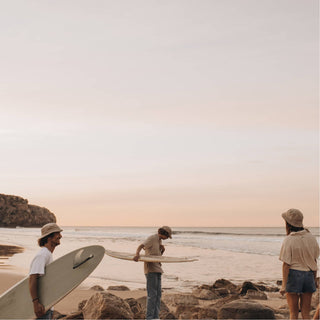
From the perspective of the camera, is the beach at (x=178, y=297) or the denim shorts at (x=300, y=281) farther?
the beach at (x=178, y=297)

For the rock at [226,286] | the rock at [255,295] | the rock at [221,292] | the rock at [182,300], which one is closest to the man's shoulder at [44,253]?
the rock at [182,300]

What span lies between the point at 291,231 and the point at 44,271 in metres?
3.05

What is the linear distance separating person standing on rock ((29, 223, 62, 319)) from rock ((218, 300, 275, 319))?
4.71m

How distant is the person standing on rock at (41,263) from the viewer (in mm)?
4402

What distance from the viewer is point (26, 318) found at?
4988 mm

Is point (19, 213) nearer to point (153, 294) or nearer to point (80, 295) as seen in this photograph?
point (80, 295)

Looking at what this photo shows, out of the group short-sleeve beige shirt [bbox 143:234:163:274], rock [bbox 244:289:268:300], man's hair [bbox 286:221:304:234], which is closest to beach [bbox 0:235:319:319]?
rock [bbox 244:289:268:300]


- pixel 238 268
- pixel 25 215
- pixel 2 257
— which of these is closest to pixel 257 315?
pixel 238 268

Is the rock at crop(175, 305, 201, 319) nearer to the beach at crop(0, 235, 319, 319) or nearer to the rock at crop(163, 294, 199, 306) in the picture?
the beach at crop(0, 235, 319, 319)

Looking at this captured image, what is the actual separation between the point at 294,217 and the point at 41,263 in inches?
121

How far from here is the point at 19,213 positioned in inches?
5246

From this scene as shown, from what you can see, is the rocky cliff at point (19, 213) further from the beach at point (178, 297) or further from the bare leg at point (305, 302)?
the bare leg at point (305, 302)

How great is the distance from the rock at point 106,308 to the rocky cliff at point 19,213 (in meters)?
124

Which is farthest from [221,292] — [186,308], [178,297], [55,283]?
[55,283]
